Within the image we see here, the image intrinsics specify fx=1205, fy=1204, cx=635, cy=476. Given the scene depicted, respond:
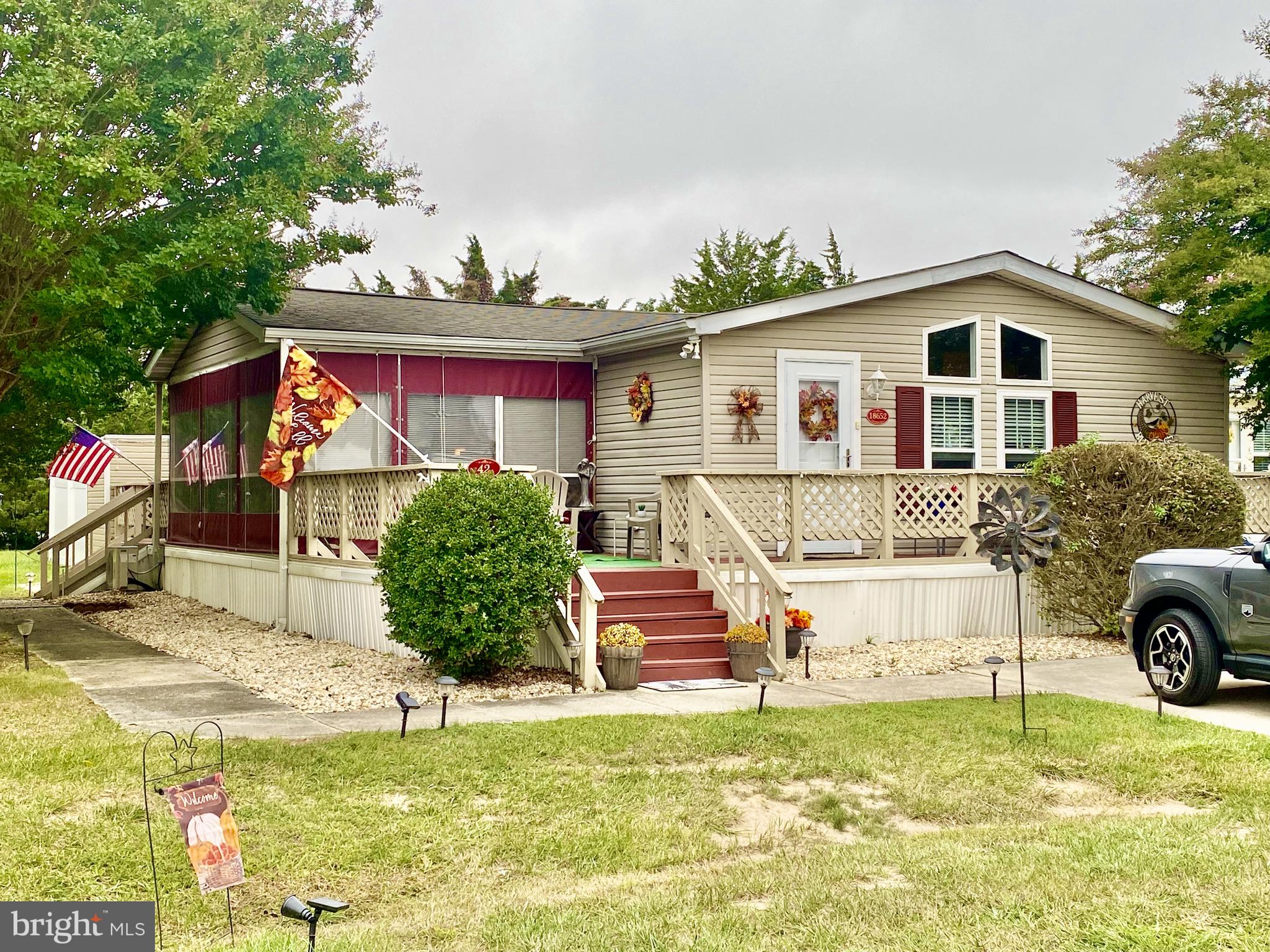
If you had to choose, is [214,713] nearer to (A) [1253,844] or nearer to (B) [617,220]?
(A) [1253,844]

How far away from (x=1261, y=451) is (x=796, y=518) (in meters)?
9.50

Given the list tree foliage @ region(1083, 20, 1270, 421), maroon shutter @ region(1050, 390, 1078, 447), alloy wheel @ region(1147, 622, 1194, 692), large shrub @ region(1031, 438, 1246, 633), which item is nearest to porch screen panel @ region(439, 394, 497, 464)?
large shrub @ region(1031, 438, 1246, 633)

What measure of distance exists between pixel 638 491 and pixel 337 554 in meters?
3.70

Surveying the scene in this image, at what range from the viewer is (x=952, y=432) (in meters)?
14.9

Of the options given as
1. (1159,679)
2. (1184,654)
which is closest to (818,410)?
(1184,654)

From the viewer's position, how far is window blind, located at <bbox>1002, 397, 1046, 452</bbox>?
15.2m

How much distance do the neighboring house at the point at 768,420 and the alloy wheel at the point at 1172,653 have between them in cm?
350

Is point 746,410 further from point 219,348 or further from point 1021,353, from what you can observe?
point 219,348

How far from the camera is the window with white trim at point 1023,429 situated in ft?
49.8

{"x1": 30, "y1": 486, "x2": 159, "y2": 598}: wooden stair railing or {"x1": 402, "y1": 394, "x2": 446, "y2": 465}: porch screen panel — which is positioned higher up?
{"x1": 402, "y1": 394, "x2": 446, "y2": 465}: porch screen panel

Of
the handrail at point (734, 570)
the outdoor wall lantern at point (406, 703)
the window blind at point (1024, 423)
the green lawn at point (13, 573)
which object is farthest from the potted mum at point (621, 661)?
the green lawn at point (13, 573)

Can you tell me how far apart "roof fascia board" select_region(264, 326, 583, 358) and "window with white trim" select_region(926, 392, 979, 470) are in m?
4.52

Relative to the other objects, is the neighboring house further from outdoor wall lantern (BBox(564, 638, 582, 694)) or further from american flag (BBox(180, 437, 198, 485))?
outdoor wall lantern (BBox(564, 638, 582, 694))

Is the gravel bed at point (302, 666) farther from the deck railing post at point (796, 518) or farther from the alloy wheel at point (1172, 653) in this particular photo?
the alloy wheel at point (1172, 653)
